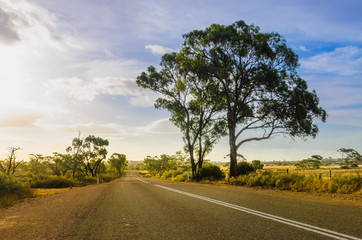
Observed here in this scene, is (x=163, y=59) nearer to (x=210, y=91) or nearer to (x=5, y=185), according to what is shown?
(x=210, y=91)

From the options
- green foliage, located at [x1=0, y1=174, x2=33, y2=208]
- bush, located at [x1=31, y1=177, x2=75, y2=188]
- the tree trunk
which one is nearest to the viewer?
green foliage, located at [x1=0, y1=174, x2=33, y2=208]

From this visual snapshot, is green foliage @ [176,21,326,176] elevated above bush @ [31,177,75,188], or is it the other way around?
green foliage @ [176,21,326,176]

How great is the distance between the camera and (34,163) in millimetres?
61531

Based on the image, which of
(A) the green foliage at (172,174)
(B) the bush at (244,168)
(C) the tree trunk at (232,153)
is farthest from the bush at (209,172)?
(A) the green foliage at (172,174)

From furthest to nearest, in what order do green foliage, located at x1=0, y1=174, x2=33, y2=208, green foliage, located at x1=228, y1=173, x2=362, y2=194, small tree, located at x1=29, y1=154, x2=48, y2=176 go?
small tree, located at x1=29, y1=154, x2=48, y2=176 → green foliage, located at x1=0, y1=174, x2=33, y2=208 → green foliage, located at x1=228, y1=173, x2=362, y2=194

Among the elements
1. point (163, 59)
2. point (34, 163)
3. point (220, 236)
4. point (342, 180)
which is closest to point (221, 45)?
point (163, 59)

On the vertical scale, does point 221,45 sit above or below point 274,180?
above

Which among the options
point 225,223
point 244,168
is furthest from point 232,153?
point 225,223

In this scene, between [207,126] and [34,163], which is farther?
[34,163]

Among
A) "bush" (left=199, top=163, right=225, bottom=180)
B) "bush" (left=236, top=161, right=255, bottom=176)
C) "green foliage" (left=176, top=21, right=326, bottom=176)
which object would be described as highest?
"green foliage" (left=176, top=21, right=326, bottom=176)

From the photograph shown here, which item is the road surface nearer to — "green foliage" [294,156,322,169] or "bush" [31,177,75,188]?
"bush" [31,177,75,188]

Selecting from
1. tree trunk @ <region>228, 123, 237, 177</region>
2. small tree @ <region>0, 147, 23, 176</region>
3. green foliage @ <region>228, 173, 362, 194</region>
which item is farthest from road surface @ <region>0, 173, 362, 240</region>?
small tree @ <region>0, 147, 23, 176</region>

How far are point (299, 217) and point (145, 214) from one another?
13.3 feet

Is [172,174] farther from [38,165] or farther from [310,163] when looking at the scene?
[310,163]
